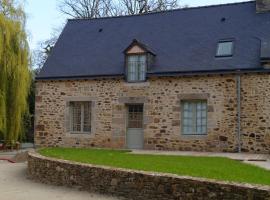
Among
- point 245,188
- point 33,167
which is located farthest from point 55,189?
point 245,188

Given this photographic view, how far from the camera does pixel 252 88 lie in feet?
53.0

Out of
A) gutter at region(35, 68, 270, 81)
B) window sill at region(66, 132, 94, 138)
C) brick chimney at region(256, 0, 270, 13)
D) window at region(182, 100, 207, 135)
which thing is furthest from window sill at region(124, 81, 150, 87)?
brick chimney at region(256, 0, 270, 13)

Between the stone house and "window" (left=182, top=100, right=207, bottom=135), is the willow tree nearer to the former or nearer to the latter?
the stone house

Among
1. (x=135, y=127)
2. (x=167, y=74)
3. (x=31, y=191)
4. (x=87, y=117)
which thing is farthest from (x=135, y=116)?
(x=31, y=191)

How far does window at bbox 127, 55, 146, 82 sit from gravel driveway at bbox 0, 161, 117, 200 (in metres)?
6.62

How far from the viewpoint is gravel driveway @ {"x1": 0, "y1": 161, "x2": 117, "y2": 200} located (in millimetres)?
9516

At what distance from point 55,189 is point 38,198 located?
1.27 metres

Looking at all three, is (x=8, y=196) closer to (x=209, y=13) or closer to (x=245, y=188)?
(x=245, y=188)

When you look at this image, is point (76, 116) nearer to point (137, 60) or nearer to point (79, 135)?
point (79, 135)

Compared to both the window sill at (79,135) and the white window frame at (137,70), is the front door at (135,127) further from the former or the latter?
A: the window sill at (79,135)

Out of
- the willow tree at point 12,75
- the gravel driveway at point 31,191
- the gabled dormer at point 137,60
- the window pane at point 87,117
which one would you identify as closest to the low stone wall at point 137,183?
the gravel driveway at point 31,191

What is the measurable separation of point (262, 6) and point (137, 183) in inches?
471

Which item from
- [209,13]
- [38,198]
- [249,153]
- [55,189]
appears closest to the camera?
[38,198]

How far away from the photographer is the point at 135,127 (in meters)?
18.1
